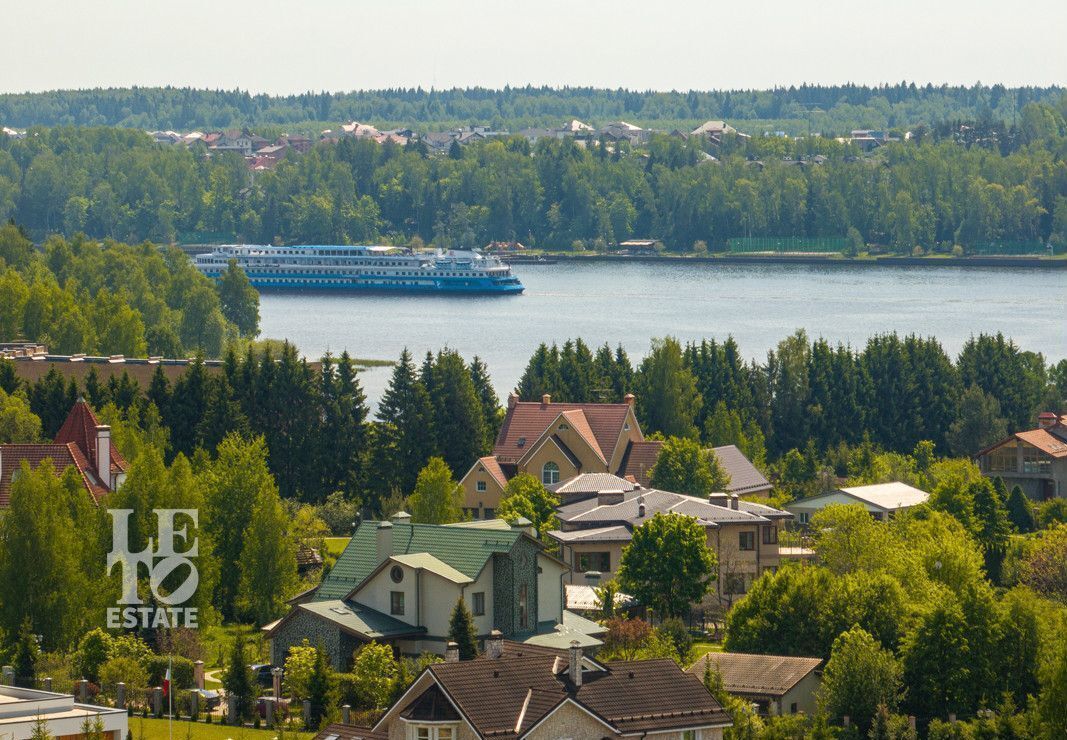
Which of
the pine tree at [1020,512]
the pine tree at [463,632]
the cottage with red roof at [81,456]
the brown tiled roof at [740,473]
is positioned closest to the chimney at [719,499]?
the brown tiled roof at [740,473]

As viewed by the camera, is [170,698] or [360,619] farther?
→ [360,619]

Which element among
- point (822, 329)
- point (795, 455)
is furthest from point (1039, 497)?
point (822, 329)

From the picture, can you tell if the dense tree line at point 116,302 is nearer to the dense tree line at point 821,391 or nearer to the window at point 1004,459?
the dense tree line at point 821,391

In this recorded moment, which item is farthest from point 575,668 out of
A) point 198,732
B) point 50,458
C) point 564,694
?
point 50,458

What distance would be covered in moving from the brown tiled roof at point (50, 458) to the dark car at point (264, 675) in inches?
385

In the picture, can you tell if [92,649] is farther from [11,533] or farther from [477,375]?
[477,375]

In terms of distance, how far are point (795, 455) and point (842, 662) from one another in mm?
28769

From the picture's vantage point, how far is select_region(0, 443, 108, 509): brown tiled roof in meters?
44.9

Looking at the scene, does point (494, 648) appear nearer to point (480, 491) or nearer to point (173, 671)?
point (173, 671)

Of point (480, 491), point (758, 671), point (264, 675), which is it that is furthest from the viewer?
point (480, 491)

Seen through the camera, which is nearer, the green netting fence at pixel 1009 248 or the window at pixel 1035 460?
the window at pixel 1035 460

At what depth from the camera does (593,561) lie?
46.8 meters

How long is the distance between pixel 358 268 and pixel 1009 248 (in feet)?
170
